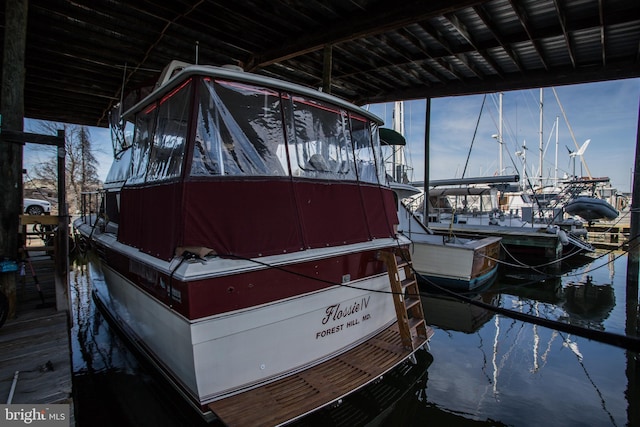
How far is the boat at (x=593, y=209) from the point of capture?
1277 centimetres

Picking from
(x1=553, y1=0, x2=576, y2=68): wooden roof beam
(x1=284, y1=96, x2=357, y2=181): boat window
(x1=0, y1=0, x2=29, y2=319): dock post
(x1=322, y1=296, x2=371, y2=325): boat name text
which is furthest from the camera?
(x1=553, y1=0, x2=576, y2=68): wooden roof beam

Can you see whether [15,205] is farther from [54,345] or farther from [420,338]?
[420,338]

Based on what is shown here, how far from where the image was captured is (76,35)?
6875 mm

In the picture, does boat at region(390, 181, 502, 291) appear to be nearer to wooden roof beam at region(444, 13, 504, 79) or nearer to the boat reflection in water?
wooden roof beam at region(444, 13, 504, 79)

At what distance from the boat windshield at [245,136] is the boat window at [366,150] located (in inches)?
1.1

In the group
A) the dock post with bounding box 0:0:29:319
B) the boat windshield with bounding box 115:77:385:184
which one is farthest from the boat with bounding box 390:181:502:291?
the dock post with bounding box 0:0:29:319

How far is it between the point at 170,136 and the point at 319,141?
5.62ft

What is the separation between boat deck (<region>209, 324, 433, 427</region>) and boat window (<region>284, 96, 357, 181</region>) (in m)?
2.12

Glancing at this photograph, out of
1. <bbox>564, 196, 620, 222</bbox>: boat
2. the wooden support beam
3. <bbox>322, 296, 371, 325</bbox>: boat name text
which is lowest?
<bbox>322, 296, 371, 325</bbox>: boat name text

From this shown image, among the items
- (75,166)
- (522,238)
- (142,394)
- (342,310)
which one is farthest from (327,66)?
(75,166)

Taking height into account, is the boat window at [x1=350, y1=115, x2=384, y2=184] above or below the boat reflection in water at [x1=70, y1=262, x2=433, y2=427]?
above

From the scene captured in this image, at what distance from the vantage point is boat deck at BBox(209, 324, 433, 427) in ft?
9.02

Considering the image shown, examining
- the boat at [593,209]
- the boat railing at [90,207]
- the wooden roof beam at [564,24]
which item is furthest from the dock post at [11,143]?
the boat at [593,209]

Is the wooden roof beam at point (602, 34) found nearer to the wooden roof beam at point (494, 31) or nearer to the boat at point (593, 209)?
the wooden roof beam at point (494, 31)
